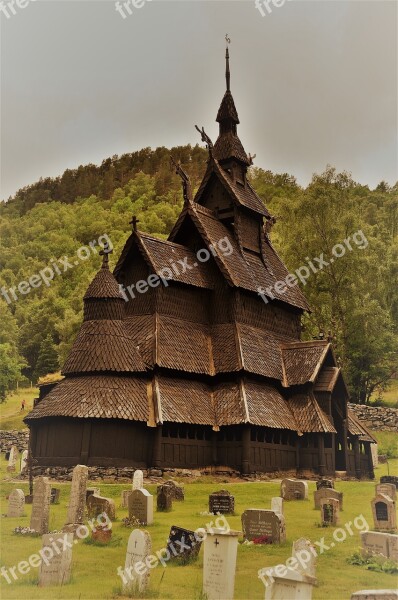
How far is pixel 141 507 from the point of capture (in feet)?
53.4

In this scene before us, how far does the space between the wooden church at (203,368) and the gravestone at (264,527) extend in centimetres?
1127

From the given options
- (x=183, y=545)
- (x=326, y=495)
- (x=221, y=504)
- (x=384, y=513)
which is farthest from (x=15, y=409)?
(x=183, y=545)

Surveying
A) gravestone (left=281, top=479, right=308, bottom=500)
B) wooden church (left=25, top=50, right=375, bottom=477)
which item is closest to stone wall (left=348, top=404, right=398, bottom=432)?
wooden church (left=25, top=50, right=375, bottom=477)

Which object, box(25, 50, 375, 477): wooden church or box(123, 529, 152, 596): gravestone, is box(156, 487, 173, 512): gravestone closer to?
box(25, 50, 375, 477): wooden church

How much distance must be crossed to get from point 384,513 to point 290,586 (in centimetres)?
818

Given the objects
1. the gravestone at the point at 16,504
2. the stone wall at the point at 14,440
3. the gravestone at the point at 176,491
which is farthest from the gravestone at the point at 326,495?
the stone wall at the point at 14,440

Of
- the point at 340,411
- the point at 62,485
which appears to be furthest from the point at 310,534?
the point at 340,411

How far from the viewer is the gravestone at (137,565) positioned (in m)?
10.9

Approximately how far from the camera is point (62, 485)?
2277cm

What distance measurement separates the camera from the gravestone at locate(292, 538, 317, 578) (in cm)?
1157

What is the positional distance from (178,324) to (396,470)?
47.6ft

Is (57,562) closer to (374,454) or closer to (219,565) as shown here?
(219,565)

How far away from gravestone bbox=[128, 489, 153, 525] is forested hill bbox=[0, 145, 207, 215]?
131 m

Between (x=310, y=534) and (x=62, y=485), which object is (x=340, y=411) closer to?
(x=62, y=485)
